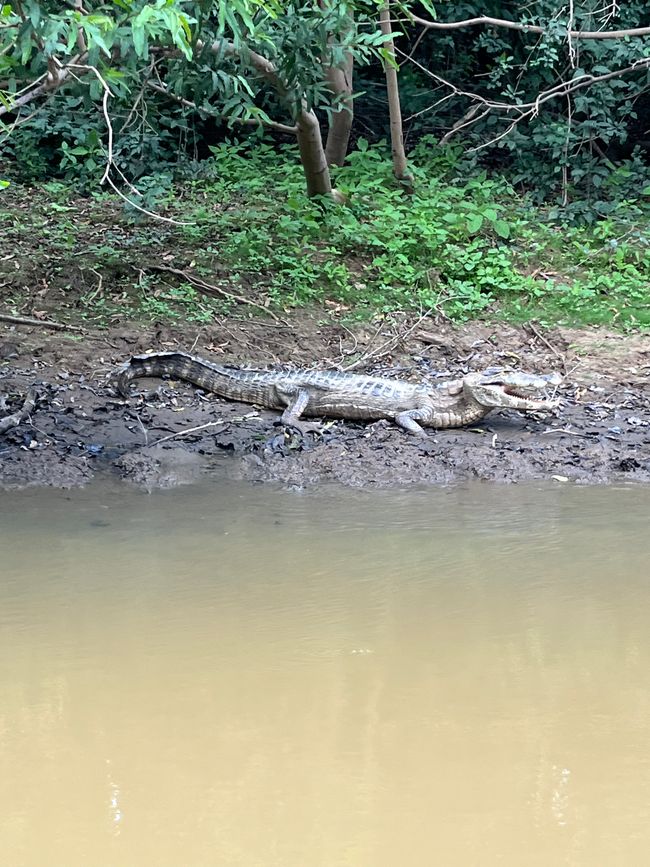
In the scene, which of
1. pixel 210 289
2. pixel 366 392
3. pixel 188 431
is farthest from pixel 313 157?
pixel 188 431

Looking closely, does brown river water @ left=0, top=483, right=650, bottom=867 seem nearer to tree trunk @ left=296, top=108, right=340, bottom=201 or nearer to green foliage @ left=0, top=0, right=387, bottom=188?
green foliage @ left=0, top=0, right=387, bottom=188

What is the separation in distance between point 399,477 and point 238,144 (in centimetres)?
782

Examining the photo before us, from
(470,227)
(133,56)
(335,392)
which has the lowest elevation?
(335,392)

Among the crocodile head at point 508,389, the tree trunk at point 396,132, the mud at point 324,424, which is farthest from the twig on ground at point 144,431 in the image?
the tree trunk at point 396,132

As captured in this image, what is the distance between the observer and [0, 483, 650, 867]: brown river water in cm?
267

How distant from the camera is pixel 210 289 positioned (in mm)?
9180

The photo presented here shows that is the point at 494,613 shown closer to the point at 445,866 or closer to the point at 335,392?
the point at 445,866

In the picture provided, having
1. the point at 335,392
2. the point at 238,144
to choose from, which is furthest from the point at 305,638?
the point at 238,144

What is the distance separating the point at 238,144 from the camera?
12758mm

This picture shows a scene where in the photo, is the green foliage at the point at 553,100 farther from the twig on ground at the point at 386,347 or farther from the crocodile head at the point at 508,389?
the crocodile head at the point at 508,389

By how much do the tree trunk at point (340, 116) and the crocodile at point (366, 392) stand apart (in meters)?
3.55

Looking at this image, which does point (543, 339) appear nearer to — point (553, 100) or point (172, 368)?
point (172, 368)

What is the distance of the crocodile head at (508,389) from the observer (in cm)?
700

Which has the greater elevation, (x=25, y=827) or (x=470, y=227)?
(x=470, y=227)
